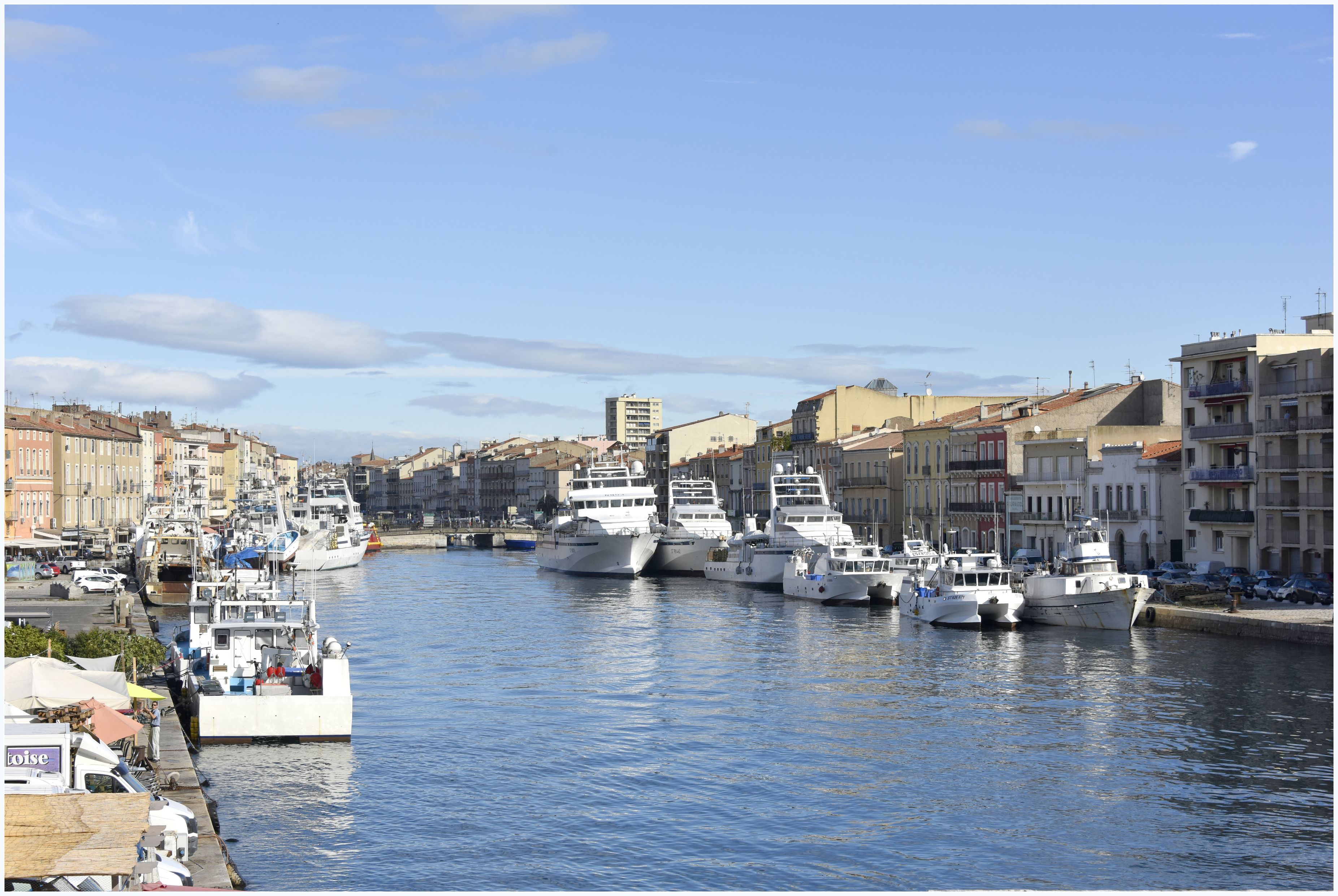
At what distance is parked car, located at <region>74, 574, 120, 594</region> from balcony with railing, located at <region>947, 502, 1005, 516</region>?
48.5 metres

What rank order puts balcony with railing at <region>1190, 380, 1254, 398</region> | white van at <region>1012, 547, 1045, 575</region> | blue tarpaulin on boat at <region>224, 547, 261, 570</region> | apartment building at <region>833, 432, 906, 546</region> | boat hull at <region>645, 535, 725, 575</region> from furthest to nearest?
apartment building at <region>833, 432, 906, 546</region> < boat hull at <region>645, 535, 725, 575</region> < blue tarpaulin on boat at <region>224, 547, 261, 570</region> < white van at <region>1012, 547, 1045, 575</region> < balcony with railing at <region>1190, 380, 1254, 398</region>

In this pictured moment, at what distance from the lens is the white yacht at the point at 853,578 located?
69.8 meters

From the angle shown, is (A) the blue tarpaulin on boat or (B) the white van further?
(A) the blue tarpaulin on boat

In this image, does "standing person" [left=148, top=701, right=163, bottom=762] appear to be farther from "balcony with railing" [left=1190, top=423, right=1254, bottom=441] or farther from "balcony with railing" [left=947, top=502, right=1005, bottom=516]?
"balcony with railing" [left=947, top=502, right=1005, bottom=516]

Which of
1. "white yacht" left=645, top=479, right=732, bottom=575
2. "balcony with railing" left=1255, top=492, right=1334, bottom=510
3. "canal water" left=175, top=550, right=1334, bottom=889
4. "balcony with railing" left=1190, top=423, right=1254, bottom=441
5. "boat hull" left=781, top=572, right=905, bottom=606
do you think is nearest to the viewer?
"canal water" left=175, top=550, right=1334, bottom=889

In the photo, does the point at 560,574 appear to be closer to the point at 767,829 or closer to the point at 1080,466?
the point at 1080,466

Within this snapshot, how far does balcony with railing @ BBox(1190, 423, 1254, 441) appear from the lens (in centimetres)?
6425

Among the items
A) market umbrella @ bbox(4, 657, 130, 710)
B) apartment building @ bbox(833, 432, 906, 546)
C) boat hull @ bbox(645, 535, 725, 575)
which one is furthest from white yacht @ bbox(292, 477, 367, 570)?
market umbrella @ bbox(4, 657, 130, 710)

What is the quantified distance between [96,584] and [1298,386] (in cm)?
5344

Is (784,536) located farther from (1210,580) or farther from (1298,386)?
(1298,386)

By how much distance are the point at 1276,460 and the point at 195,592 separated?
4408 centimetres

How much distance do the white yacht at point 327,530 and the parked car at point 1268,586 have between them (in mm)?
56108

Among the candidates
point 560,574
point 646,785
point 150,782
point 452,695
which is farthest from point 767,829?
point 560,574

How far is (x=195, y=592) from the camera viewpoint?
42.0 m
